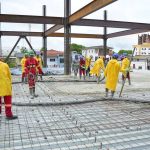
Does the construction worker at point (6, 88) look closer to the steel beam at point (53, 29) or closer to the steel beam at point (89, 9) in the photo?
the steel beam at point (89, 9)

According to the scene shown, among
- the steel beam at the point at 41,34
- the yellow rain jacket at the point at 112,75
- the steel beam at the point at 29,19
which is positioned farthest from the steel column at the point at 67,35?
the yellow rain jacket at the point at 112,75

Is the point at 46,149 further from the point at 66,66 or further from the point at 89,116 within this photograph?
the point at 66,66

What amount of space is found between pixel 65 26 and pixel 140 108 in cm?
1365

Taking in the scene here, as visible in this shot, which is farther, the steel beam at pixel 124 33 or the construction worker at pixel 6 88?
the steel beam at pixel 124 33

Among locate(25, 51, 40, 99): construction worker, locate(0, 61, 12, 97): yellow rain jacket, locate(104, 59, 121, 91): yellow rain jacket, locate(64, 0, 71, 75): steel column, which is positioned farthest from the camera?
locate(64, 0, 71, 75): steel column

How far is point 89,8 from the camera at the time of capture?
51.5 feet

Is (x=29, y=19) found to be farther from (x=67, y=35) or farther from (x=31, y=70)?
(x=31, y=70)

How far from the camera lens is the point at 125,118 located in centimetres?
699

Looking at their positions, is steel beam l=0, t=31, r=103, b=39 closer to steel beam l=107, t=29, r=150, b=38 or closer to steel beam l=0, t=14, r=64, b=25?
steel beam l=107, t=29, r=150, b=38

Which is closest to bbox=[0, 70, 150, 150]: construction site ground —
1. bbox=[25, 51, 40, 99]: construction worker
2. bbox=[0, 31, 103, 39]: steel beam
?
bbox=[25, 51, 40, 99]: construction worker

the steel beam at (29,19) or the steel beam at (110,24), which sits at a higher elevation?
the steel beam at (29,19)

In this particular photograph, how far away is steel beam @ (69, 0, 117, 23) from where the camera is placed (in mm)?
13441

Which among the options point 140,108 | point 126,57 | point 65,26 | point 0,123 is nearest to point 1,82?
point 0,123

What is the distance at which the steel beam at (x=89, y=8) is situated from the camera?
1344 cm
